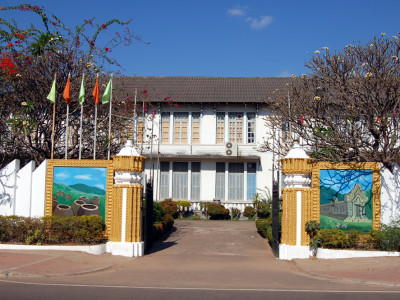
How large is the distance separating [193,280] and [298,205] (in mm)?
4531

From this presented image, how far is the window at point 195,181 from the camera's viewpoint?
2983 centimetres

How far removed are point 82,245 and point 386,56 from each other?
38.3ft

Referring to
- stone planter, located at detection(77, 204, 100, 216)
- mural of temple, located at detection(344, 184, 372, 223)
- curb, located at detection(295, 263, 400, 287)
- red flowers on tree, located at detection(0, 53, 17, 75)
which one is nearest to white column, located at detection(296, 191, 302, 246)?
mural of temple, located at detection(344, 184, 372, 223)

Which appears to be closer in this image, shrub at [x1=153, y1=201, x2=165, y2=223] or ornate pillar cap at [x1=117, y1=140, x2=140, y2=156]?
ornate pillar cap at [x1=117, y1=140, x2=140, y2=156]

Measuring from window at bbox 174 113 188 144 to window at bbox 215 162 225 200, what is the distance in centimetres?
281

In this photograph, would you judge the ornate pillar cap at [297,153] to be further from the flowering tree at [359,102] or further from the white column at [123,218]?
the white column at [123,218]

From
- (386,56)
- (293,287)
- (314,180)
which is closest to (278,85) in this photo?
(386,56)

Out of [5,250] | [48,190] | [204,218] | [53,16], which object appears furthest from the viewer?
[204,218]

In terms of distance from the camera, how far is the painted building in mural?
95.6 ft

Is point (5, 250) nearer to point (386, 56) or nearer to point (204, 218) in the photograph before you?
point (386, 56)

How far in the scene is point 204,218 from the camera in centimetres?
2742

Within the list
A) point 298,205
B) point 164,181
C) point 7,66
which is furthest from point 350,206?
point 164,181

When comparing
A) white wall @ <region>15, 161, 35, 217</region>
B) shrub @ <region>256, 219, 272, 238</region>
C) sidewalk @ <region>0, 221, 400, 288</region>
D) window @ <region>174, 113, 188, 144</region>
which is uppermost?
window @ <region>174, 113, 188, 144</region>

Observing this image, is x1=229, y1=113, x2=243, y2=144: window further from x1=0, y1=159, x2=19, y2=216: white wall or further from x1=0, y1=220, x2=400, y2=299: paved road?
x1=0, y1=159, x2=19, y2=216: white wall
